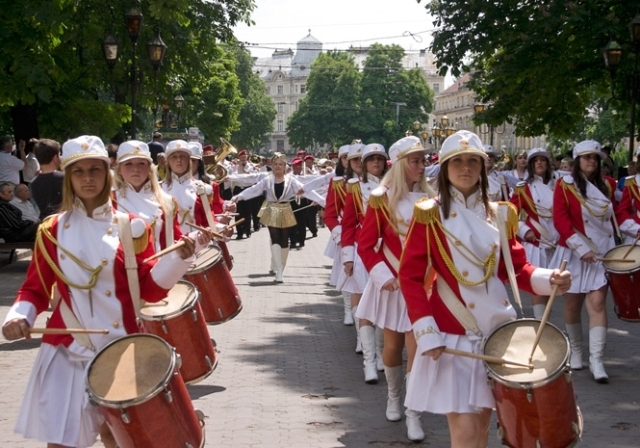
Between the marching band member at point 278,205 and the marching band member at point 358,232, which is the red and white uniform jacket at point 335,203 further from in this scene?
the marching band member at point 278,205

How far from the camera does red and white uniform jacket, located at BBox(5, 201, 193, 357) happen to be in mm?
5605

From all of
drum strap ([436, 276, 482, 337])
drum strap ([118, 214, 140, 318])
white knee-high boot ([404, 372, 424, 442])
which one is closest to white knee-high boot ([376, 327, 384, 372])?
white knee-high boot ([404, 372, 424, 442])

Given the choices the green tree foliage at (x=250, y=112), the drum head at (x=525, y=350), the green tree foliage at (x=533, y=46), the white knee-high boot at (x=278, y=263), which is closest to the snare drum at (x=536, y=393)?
the drum head at (x=525, y=350)

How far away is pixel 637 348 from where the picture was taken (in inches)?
456

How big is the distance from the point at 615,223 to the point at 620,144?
57246 mm

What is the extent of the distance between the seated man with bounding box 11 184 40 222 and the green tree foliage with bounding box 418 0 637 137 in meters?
8.98

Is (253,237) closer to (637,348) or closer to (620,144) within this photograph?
(637,348)

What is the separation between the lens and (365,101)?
121 meters

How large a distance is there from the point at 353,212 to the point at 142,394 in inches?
205

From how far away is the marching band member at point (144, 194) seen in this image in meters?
8.45

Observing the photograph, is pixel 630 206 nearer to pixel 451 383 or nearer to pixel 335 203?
pixel 335 203

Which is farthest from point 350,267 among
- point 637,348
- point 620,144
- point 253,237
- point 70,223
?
point 620,144

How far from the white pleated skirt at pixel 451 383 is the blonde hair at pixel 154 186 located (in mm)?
3141

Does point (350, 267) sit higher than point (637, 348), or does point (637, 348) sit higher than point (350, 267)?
point (350, 267)
